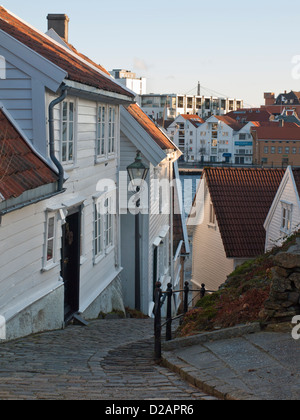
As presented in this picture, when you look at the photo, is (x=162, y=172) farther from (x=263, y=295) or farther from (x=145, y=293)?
(x=263, y=295)

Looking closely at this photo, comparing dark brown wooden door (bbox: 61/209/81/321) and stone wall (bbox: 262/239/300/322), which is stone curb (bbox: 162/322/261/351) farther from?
dark brown wooden door (bbox: 61/209/81/321)

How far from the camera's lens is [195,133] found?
157250 millimetres

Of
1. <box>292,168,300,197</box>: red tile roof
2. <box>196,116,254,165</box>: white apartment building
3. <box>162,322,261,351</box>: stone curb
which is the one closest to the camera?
<box>162,322,261,351</box>: stone curb

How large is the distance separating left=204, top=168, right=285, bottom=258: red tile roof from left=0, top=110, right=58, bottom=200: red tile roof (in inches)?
678

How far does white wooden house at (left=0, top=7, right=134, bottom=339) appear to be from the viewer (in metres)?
9.98

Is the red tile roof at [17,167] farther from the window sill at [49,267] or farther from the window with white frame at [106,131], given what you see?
Result: the window with white frame at [106,131]

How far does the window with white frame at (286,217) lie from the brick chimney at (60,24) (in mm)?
10380

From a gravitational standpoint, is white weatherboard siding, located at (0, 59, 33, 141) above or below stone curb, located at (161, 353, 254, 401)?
above

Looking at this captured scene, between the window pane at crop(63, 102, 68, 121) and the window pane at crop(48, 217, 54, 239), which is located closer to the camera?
the window pane at crop(48, 217, 54, 239)

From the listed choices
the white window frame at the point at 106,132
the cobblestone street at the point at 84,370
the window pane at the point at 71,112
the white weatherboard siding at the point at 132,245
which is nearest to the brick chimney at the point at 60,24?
→ the white weatherboard siding at the point at 132,245

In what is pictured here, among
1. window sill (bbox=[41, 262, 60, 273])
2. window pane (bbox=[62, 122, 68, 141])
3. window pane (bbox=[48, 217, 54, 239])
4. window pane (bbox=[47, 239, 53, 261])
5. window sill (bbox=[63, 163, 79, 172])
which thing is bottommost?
window sill (bbox=[41, 262, 60, 273])

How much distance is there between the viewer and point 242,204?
28500mm

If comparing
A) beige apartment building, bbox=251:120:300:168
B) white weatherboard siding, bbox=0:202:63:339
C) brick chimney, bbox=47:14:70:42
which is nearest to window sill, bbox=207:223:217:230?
brick chimney, bbox=47:14:70:42
